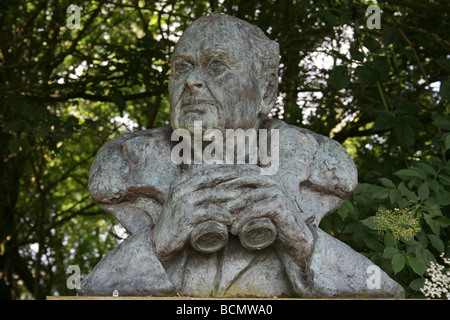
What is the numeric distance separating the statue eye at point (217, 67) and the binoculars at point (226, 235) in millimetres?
Answer: 835

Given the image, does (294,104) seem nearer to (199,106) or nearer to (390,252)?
(390,252)

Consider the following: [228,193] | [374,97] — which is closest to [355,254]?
[228,193]

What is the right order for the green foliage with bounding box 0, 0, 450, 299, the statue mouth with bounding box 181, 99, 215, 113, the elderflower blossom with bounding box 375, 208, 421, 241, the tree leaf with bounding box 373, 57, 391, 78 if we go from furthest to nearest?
the tree leaf with bounding box 373, 57, 391, 78 < the green foliage with bounding box 0, 0, 450, 299 < the elderflower blossom with bounding box 375, 208, 421, 241 < the statue mouth with bounding box 181, 99, 215, 113

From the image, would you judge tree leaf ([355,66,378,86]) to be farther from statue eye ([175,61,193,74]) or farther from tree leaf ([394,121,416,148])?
statue eye ([175,61,193,74])

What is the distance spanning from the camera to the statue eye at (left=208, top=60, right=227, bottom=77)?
3650mm

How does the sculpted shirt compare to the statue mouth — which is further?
the statue mouth

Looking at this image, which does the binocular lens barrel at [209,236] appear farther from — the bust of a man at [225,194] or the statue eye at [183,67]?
the statue eye at [183,67]

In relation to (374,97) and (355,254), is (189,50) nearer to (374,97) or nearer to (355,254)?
(355,254)

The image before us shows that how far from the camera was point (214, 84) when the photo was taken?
11.9 feet

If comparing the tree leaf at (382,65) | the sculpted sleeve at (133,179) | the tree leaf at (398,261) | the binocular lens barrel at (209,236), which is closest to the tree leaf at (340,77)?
the tree leaf at (382,65)

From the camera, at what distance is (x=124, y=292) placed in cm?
331

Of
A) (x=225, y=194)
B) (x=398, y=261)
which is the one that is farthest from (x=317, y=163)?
(x=398, y=261)

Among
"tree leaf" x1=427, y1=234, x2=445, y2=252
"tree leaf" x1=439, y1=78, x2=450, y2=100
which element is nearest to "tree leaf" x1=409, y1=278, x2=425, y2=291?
"tree leaf" x1=427, y1=234, x2=445, y2=252

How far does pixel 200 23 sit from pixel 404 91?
144 inches
